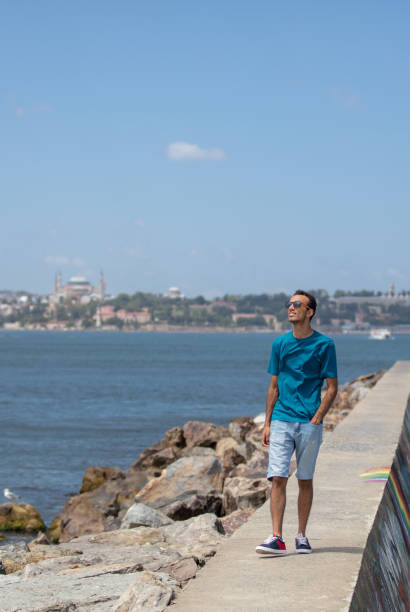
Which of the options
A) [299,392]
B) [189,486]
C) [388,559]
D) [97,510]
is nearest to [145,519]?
Result: [189,486]

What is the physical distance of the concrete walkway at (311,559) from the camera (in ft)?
14.8

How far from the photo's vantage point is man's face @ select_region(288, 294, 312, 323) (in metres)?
5.18

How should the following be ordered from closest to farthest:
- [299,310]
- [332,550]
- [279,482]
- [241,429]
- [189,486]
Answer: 1. [299,310]
2. [279,482]
3. [332,550]
4. [189,486]
5. [241,429]

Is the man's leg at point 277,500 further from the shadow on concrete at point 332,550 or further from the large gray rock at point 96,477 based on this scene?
the large gray rock at point 96,477

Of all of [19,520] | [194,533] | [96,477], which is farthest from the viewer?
[96,477]

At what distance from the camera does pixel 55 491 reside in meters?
17.6

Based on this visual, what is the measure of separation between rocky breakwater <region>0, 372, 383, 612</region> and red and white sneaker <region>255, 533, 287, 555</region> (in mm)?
509

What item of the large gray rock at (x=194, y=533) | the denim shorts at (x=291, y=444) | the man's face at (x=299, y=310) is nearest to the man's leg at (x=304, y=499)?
the denim shorts at (x=291, y=444)

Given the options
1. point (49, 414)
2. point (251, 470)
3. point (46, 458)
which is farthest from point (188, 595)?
point (49, 414)

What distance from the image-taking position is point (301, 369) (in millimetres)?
5227

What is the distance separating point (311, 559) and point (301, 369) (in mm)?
1112

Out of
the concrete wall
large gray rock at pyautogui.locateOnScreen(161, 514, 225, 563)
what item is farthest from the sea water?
the concrete wall

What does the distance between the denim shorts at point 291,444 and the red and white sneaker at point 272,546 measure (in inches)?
15.0

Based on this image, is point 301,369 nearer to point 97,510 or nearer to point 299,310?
point 299,310
